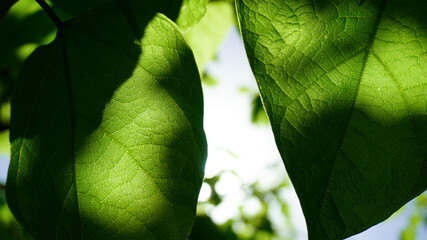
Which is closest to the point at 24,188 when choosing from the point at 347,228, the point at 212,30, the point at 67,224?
the point at 67,224

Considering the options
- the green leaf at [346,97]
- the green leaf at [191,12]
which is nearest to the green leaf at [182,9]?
the green leaf at [191,12]

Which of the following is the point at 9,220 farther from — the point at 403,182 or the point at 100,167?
the point at 403,182

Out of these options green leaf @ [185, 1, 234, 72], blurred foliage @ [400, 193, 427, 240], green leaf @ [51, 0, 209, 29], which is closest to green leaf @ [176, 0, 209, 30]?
green leaf @ [51, 0, 209, 29]

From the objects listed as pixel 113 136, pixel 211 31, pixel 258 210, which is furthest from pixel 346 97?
pixel 258 210

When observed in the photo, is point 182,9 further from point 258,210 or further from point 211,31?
point 258,210

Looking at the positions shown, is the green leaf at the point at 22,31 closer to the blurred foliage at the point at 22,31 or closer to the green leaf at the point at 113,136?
the blurred foliage at the point at 22,31

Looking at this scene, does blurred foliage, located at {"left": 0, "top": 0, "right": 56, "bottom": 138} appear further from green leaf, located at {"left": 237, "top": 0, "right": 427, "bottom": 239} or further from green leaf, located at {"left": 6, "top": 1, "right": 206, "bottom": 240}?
green leaf, located at {"left": 237, "top": 0, "right": 427, "bottom": 239}
